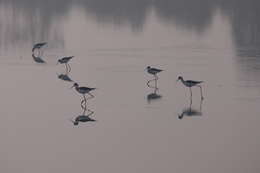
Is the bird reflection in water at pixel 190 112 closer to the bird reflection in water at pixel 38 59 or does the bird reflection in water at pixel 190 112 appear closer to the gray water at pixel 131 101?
the gray water at pixel 131 101

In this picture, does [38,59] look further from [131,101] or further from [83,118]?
[83,118]

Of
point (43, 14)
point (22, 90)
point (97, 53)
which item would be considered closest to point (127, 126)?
point (22, 90)

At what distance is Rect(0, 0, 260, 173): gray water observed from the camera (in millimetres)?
6672

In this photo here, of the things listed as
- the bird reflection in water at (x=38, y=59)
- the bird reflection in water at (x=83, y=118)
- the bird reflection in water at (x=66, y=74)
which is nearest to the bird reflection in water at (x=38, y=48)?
the bird reflection in water at (x=38, y=59)

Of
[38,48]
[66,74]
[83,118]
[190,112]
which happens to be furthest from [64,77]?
[38,48]

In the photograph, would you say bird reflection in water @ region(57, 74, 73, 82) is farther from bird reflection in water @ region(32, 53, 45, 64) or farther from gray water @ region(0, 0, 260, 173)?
bird reflection in water @ region(32, 53, 45, 64)

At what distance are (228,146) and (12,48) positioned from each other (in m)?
9.89

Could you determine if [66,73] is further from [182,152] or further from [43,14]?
[43,14]

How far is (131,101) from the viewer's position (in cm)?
938

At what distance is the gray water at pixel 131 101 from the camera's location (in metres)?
6.67

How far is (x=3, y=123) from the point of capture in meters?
8.29

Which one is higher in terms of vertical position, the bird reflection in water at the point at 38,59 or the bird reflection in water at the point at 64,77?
the bird reflection in water at the point at 38,59

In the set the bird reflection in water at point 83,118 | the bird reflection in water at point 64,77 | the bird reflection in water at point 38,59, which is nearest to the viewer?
the bird reflection in water at point 83,118

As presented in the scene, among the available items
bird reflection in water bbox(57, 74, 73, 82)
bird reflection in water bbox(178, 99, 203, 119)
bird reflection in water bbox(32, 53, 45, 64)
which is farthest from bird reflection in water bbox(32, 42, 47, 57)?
bird reflection in water bbox(178, 99, 203, 119)
